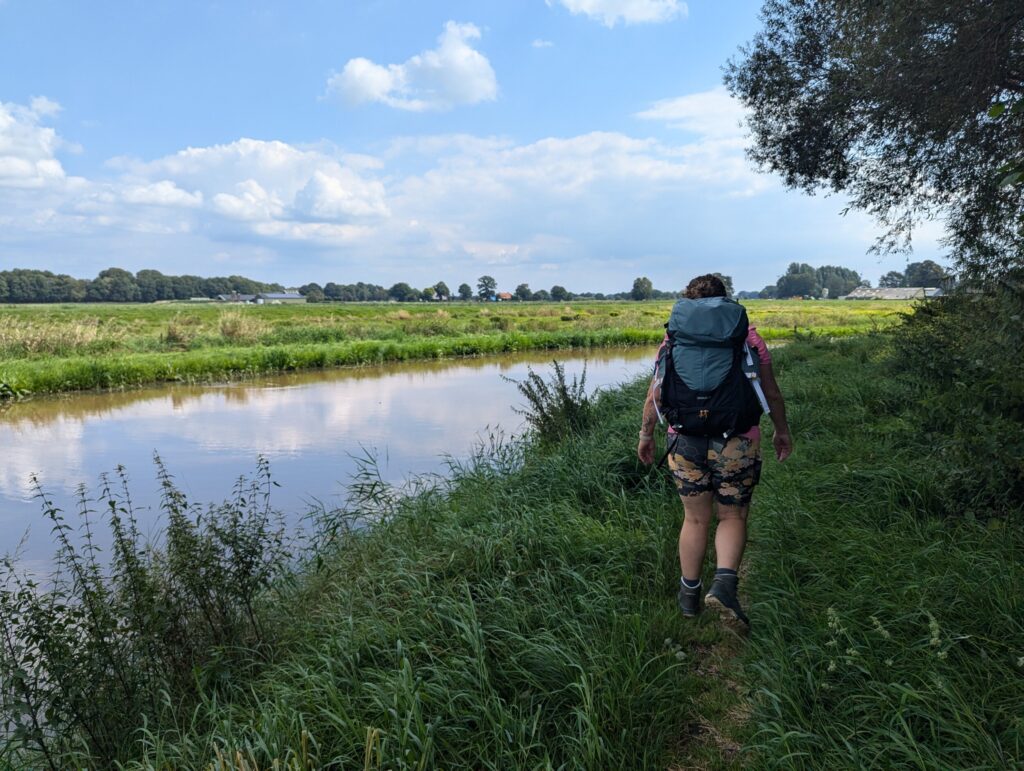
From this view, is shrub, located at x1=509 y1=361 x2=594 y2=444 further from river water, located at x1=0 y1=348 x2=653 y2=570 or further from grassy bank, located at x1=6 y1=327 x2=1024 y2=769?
grassy bank, located at x1=6 y1=327 x2=1024 y2=769

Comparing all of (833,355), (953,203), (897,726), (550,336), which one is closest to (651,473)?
(897,726)

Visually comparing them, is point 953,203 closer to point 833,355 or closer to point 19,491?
point 833,355

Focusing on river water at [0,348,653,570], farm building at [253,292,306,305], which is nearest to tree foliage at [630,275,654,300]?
farm building at [253,292,306,305]

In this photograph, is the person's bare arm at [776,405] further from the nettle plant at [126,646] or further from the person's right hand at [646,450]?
the nettle plant at [126,646]

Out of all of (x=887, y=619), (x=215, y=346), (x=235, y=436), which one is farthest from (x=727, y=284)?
(x=215, y=346)

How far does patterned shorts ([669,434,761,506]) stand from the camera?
2945mm

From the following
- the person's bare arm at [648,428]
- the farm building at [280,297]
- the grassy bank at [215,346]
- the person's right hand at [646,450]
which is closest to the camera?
the person's bare arm at [648,428]

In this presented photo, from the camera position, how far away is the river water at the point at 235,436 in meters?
7.11

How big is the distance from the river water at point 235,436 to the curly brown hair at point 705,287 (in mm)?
4077

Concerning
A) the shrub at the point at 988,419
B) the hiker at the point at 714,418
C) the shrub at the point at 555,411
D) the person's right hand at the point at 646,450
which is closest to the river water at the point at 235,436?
the shrub at the point at 555,411

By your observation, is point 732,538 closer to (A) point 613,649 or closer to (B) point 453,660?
(A) point 613,649

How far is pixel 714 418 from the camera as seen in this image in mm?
2883

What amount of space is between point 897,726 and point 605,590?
1434 mm

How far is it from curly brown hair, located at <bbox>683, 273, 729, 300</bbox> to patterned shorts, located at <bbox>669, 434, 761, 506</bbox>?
2.32ft
